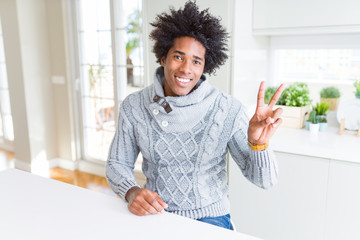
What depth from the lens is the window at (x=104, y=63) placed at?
3230 millimetres

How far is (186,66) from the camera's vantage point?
1305 mm

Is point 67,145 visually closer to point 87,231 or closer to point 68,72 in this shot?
point 68,72

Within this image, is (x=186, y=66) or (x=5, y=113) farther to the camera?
(x=5, y=113)

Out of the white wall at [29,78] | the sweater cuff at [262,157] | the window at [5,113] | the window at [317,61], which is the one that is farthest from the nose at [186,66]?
the window at [5,113]

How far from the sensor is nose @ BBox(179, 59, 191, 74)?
1.30m

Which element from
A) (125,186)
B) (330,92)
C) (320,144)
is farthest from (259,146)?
(330,92)

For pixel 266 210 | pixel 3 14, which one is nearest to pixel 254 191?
pixel 266 210

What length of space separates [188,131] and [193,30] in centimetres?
39

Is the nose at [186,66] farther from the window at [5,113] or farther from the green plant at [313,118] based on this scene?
the window at [5,113]

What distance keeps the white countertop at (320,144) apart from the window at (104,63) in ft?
5.23

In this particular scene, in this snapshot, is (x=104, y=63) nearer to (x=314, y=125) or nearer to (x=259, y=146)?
(x=314, y=125)

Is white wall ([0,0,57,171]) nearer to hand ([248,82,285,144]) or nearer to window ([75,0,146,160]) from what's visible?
window ([75,0,146,160])

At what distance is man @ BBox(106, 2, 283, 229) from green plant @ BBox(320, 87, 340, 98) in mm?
1240

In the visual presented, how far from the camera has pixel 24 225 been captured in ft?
3.32
